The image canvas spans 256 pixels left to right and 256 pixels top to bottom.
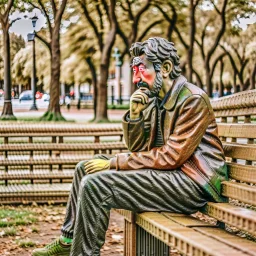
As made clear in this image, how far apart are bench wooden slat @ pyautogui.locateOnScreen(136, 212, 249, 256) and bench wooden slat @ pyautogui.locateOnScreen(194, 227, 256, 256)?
0.13 ft

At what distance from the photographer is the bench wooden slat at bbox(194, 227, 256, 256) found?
10.4 ft

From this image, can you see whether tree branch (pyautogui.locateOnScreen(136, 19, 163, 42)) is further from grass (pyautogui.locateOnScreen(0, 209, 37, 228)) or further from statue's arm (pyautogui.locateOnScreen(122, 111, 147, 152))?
statue's arm (pyautogui.locateOnScreen(122, 111, 147, 152))

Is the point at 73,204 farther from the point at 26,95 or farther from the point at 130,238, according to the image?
the point at 26,95

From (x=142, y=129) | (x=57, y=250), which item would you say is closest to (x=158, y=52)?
(x=142, y=129)

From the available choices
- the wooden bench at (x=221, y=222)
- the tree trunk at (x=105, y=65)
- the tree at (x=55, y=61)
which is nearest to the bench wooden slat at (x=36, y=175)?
the wooden bench at (x=221, y=222)

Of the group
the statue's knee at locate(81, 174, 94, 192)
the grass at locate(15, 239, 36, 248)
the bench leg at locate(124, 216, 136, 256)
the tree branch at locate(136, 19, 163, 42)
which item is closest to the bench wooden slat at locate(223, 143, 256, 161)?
the bench leg at locate(124, 216, 136, 256)

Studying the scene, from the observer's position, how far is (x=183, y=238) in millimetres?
3383

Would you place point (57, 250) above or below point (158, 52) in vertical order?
below

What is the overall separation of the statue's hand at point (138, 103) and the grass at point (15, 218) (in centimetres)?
319

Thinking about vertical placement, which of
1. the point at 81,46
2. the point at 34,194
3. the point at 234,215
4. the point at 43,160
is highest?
the point at 81,46

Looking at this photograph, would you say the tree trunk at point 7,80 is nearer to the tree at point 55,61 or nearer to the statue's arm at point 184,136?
the tree at point 55,61

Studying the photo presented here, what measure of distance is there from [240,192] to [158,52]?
102 centimetres

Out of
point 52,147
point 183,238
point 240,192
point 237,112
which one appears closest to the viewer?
point 183,238

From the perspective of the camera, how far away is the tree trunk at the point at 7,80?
20797 mm
